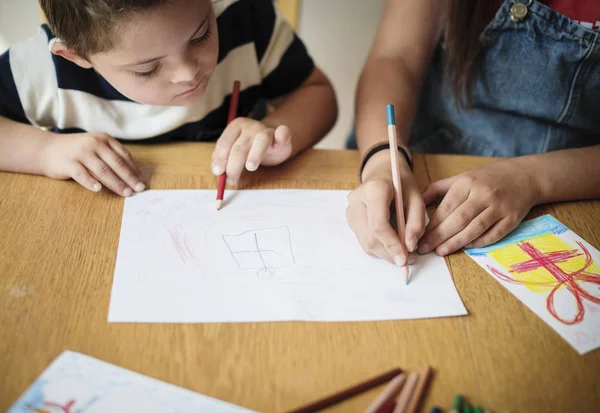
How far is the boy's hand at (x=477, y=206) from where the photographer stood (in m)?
0.57

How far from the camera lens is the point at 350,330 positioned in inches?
18.6

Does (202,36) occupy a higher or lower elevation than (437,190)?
higher

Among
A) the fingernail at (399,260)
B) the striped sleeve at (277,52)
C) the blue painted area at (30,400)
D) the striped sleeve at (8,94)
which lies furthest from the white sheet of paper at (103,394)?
the striped sleeve at (277,52)

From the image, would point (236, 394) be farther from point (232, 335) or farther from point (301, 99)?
point (301, 99)

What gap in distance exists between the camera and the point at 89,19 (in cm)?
56

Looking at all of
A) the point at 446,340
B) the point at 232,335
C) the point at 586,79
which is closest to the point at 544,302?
the point at 446,340

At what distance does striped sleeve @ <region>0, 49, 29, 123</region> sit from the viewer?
68 cm

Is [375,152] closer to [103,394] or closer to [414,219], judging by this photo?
[414,219]

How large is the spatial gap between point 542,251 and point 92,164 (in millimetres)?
552

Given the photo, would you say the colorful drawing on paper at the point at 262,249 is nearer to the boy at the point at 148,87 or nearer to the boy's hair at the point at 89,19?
the boy at the point at 148,87

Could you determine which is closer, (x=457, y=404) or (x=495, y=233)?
(x=457, y=404)

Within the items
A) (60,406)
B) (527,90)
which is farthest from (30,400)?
(527,90)

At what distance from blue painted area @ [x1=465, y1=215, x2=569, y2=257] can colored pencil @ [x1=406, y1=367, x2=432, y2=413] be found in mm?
178

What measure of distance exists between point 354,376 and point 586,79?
614 mm
